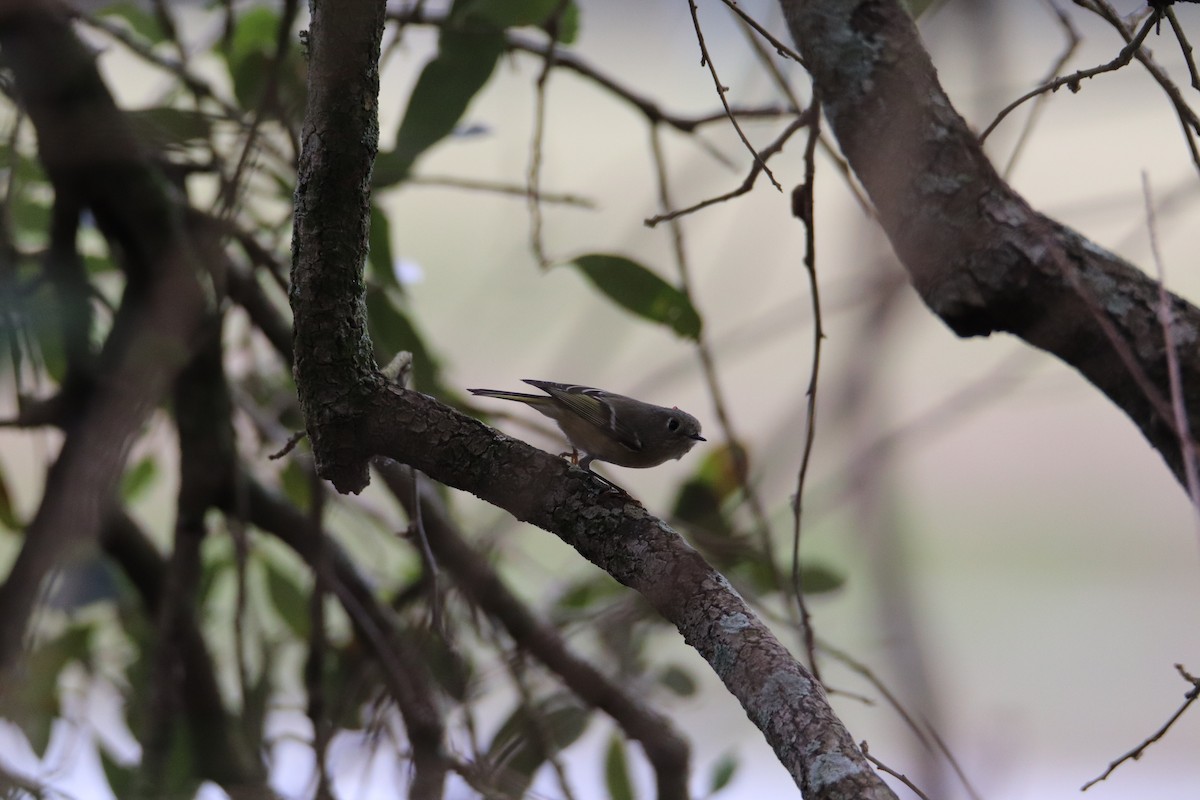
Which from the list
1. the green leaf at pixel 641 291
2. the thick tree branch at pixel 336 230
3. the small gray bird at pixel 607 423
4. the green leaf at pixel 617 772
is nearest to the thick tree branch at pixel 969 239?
the thick tree branch at pixel 336 230

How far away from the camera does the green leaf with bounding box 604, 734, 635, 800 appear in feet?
7.78

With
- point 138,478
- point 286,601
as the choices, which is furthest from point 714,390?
point 138,478

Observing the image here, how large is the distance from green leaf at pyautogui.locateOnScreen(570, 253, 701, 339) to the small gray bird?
0.54 ft

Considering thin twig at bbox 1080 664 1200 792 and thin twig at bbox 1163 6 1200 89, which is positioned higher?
thin twig at bbox 1163 6 1200 89

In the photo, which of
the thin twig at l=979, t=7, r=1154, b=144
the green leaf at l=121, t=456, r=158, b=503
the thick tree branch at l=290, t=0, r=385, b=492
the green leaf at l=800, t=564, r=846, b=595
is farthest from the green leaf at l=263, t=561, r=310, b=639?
the thin twig at l=979, t=7, r=1154, b=144

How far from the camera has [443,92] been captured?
179 centimetres

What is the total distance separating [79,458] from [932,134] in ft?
4.81

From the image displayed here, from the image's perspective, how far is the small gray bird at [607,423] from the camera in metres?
1.83

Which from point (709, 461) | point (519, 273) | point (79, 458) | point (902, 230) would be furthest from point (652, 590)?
point (709, 461)

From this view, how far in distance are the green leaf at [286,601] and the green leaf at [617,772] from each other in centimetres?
75

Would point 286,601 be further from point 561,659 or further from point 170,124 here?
point 170,124

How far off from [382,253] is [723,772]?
1312 mm

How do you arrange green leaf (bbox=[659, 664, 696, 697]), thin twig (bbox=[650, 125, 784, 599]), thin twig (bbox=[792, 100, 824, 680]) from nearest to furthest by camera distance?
thin twig (bbox=[792, 100, 824, 680])
thin twig (bbox=[650, 125, 784, 599])
green leaf (bbox=[659, 664, 696, 697])

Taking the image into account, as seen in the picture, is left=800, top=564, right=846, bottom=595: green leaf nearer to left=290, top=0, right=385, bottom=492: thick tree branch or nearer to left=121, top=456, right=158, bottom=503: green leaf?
left=290, top=0, right=385, bottom=492: thick tree branch
